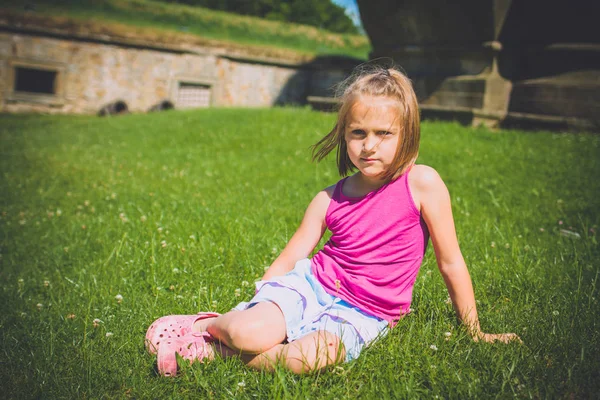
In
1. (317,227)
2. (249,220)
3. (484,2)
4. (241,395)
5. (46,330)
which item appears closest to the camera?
(241,395)

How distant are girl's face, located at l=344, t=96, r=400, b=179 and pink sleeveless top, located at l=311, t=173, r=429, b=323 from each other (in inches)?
6.4

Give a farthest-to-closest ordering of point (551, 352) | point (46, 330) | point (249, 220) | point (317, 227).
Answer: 1. point (249, 220)
2. point (46, 330)
3. point (317, 227)
4. point (551, 352)

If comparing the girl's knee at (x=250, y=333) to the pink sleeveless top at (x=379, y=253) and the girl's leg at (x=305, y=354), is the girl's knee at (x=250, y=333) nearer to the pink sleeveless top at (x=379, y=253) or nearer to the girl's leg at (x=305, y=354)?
the girl's leg at (x=305, y=354)

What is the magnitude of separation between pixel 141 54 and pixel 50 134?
8650mm

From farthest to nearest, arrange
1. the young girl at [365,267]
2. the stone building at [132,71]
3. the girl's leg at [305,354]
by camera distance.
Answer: the stone building at [132,71]
the young girl at [365,267]
the girl's leg at [305,354]

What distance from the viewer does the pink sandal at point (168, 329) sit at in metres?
2.43

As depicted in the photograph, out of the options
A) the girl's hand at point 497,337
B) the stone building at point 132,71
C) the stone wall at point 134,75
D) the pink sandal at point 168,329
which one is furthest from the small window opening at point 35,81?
the girl's hand at point 497,337

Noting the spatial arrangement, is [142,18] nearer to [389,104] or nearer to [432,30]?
[432,30]

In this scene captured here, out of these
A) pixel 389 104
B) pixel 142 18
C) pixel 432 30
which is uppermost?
pixel 142 18

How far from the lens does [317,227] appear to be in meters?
2.63

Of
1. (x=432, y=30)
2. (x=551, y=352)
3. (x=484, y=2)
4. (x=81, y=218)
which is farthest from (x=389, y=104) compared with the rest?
(x=432, y=30)

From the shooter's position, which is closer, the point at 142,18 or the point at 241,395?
the point at 241,395

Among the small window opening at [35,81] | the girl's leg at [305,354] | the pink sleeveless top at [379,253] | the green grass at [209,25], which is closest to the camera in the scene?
the girl's leg at [305,354]

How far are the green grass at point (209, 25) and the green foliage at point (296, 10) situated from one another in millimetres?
12317
